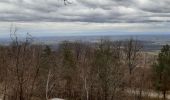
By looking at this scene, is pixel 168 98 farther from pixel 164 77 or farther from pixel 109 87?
pixel 109 87

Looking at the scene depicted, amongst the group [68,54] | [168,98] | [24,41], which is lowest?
[168,98]

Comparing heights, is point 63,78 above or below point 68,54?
below

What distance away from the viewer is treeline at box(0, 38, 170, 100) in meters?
43.3

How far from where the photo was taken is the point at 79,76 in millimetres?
57906

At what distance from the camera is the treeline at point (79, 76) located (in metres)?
43.3

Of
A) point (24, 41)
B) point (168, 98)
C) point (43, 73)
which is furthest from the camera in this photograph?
point (168, 98)

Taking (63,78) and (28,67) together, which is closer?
(28,67)

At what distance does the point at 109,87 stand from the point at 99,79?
86.1 inches

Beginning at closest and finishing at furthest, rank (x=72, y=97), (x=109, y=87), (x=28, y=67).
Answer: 1. (x=28, y=67)
2. (x=109, y=87)
3. (x=72, y=97)

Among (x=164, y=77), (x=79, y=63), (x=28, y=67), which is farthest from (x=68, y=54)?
(x=28, y=67)

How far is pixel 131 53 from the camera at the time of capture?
225 ft

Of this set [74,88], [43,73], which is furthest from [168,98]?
[43,73]

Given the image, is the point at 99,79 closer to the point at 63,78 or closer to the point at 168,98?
the point at 63,78

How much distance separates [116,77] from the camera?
156 ft
